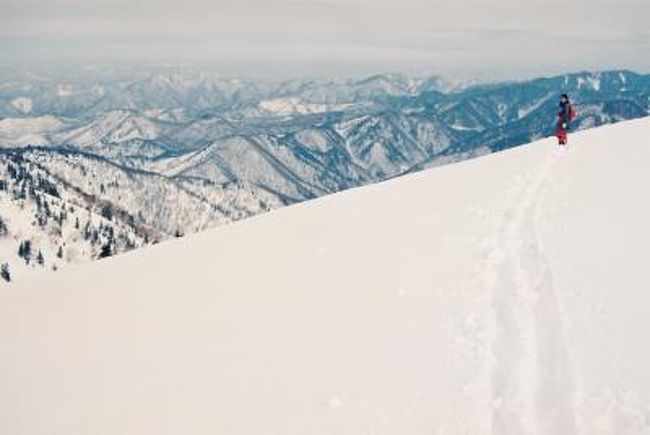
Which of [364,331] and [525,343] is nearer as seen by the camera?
[525,343]

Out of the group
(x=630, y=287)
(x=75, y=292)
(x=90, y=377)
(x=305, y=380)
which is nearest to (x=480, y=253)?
(x=630, y=287)

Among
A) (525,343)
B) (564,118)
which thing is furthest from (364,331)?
(564,118)

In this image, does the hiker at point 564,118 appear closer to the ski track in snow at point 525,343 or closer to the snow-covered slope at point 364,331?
the snow-covered slope at point 364,331

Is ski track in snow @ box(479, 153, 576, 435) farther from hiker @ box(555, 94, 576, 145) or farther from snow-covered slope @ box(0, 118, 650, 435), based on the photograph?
hiker @ box(555, 94, 576, 145)

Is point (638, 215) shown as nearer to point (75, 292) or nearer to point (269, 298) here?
point (269, 298)

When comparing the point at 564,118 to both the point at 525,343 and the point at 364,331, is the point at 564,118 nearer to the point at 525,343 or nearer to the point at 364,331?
the point at 364,331

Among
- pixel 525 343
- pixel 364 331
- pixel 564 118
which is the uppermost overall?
pixel 564 118

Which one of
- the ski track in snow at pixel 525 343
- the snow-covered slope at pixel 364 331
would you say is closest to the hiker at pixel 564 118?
the snow-covered slope at pixel 364 331

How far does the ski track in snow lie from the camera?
36.8ft

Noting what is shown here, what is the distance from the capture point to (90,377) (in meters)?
15.3

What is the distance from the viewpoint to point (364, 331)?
15914 mm

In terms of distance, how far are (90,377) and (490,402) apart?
8.77 m

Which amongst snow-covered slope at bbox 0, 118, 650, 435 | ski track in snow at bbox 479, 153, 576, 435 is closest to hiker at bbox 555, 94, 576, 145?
snow-covered slope at bbox 0, 118, 650, 435

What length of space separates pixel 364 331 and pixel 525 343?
371cm
